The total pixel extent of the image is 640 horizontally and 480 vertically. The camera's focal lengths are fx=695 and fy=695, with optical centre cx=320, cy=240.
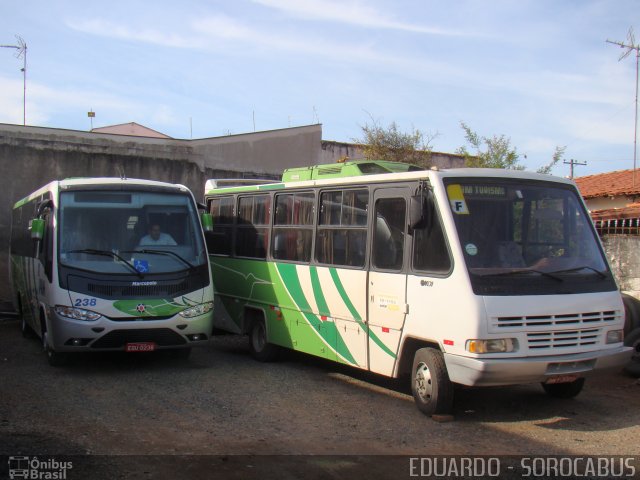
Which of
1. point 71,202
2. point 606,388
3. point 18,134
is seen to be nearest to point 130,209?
point 71,202

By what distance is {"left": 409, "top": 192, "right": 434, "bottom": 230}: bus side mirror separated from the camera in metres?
7.50

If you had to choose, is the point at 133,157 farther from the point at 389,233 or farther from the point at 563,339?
the point at 563,339

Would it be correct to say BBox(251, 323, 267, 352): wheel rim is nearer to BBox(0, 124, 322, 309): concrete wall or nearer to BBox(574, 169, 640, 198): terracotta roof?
BBox(0, 124, 322, 309): concrete wall

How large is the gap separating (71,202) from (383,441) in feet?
19.7

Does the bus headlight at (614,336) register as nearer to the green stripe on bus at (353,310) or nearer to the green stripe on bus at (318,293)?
the green stripe on bus at (353,310)

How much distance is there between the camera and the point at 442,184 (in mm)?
7633

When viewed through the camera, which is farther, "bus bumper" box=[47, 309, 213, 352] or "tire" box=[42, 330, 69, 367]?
"tire" box=[42, 330, 69, 367]

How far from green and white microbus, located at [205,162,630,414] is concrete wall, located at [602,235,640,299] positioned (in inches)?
173

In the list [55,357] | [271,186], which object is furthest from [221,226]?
[55,357]

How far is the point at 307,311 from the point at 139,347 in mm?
2399

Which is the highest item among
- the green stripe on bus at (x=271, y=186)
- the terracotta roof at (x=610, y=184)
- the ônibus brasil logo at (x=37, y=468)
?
the terracotta roof at (x=610, y=184)

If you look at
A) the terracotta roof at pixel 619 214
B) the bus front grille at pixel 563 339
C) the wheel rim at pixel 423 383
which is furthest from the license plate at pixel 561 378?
the terracotta roof at pixel 619 214

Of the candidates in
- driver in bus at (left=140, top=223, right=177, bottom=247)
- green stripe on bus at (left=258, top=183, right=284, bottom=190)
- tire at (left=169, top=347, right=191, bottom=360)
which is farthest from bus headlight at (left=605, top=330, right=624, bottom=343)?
tire at (left=169, top=347, right=191, bottom=360)

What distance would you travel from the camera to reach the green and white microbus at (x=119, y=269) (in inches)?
374
